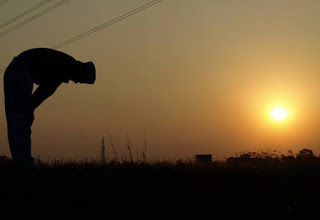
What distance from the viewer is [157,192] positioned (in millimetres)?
5496

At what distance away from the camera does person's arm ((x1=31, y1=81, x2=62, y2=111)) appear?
7.24 meters

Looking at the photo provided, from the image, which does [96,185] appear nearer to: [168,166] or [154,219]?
[154,219]

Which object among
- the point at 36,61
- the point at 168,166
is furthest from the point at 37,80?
the point at 168,166

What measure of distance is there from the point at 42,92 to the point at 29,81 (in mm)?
473

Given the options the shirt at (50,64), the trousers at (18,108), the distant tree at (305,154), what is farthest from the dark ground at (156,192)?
the distant tree at (305,154)

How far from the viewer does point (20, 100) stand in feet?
22.2

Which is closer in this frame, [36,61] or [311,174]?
[311,174]

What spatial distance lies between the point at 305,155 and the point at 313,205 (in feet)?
13.8

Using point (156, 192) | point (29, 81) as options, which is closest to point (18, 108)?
point (29, 81)

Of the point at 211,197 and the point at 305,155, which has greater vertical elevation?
the point at 305,155

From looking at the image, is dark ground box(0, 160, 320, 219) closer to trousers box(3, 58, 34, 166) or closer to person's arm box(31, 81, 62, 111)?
trousers box(3, 58, 34, 166)

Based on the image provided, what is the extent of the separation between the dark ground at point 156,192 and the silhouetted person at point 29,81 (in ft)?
1.42

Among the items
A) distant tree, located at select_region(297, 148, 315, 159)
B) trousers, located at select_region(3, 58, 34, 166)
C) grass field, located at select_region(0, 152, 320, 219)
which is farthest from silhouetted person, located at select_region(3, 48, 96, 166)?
distant tree, located at select_region(297, 148, 315, 159)

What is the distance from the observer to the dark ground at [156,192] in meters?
5.04
